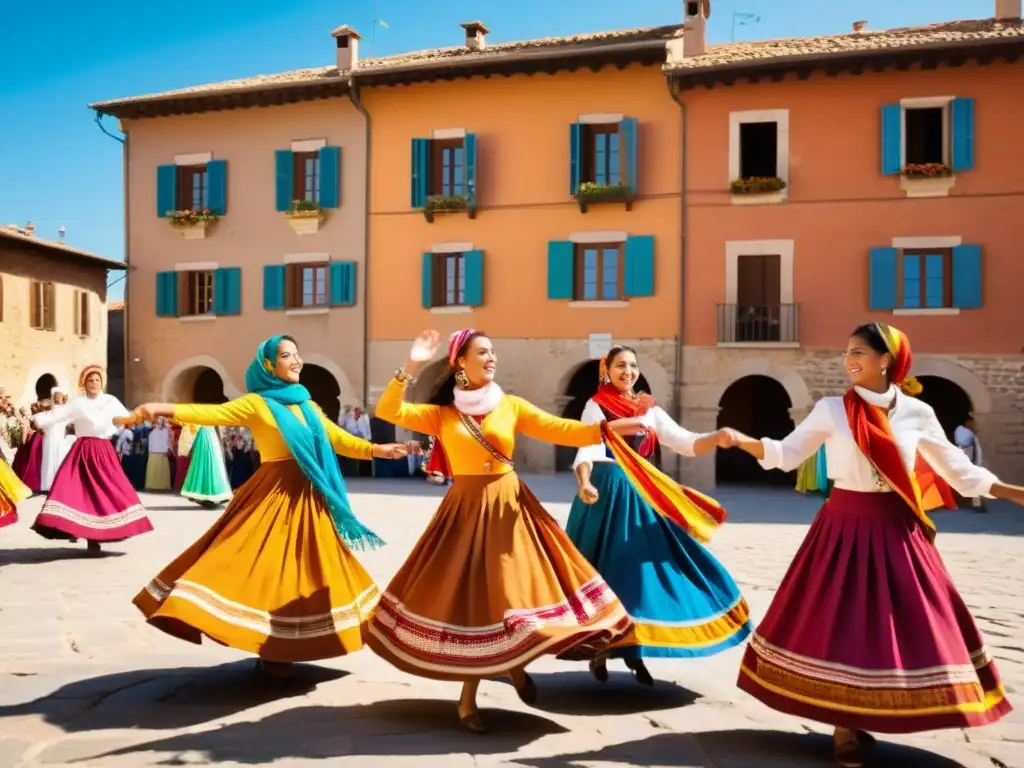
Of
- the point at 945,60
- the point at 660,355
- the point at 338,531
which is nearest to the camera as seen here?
the point at 338,531

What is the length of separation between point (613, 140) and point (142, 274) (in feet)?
37.9

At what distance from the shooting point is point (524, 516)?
4.96 m

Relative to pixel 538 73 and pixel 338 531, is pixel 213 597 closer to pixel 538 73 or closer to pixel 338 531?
pixel 338 531

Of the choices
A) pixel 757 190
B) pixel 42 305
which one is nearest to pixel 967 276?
pixel 757 190

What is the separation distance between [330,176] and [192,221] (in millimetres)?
3559

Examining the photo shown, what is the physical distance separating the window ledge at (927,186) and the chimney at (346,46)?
1221 cm

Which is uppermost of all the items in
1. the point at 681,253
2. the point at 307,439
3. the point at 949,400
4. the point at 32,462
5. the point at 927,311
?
the point at 681,253

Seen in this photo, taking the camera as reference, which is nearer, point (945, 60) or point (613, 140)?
point (945, 60)

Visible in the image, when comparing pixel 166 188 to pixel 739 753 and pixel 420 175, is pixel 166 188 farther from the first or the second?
pixel 739 753

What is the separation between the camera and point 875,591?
4.27 metres

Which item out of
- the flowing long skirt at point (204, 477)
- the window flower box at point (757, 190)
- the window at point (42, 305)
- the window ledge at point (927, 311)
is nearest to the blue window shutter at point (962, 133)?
the window ledge at point (927, 311)

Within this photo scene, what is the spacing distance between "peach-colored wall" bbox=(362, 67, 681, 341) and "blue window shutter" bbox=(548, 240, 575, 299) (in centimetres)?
23

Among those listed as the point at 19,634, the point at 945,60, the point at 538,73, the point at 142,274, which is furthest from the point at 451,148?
the point at 19,634

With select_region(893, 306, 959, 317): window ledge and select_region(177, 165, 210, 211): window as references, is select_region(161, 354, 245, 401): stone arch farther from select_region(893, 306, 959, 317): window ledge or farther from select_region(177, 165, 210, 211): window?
select_region(893, 306, 959, 317): window ledge
